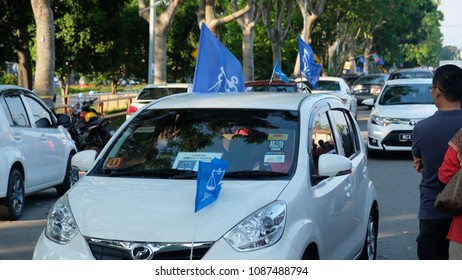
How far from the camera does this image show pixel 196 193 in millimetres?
4977

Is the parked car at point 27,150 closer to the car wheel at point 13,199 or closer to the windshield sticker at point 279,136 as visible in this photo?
the car wheel at point 13,199

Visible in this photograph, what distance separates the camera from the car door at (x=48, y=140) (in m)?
11.4

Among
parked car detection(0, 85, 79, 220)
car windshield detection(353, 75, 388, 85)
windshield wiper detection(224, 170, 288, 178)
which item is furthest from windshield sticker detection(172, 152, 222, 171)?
car windshield detection(353, 75, 388, 85)

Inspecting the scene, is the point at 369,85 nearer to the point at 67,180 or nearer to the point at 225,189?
the point at 67,180

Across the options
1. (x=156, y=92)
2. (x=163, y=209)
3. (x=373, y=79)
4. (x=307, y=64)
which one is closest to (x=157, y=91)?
(x=156, y=92)

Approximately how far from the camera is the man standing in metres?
5.11

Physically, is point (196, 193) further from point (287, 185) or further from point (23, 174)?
point (23, 174)

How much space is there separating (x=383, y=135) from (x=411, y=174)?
2.22m

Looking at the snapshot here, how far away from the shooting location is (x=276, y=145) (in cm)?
588

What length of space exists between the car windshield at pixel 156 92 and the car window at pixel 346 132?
41.6 feet

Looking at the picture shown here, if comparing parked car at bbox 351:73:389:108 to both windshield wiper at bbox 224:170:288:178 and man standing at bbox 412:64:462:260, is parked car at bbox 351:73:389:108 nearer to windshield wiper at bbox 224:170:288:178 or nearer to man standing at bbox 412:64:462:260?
windshield wiper at bbox 224:170:288:178

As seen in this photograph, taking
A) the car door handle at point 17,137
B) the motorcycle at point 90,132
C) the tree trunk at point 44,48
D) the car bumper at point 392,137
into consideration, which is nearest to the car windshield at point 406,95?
the car bumper at point 392,137
